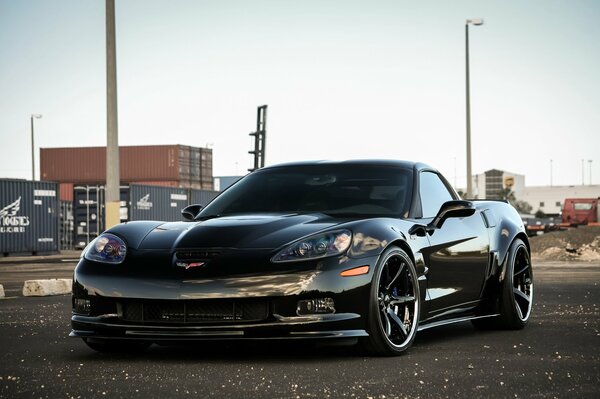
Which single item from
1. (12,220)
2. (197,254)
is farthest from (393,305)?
(12,220)

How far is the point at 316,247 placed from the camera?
6.47m

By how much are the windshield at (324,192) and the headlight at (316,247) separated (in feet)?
2.48

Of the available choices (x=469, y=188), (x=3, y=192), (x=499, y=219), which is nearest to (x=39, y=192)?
(x=3, y=192)

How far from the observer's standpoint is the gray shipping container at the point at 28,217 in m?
39.7

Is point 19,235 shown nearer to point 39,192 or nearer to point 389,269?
point 39,192

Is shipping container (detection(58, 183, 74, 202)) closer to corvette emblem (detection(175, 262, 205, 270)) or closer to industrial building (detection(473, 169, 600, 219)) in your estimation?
corvette emblem (detection(175, 262, 205, 270))

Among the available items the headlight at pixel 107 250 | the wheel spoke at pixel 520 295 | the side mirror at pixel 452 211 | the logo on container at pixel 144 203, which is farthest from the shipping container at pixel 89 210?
the headlight at pixel 107 250

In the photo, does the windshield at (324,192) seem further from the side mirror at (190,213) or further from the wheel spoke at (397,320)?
the wheel spoke at (397,320)

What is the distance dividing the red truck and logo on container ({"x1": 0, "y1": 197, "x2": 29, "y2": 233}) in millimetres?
38329

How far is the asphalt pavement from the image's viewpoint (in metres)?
5.25

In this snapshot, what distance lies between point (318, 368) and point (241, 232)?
3.45 ft

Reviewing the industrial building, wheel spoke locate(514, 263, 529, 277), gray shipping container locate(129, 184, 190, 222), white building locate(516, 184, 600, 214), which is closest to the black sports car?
wheel spoke locate(514, 263, 529, 277)

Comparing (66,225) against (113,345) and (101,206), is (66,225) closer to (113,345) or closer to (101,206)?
(101,206)

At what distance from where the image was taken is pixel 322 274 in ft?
20.8
